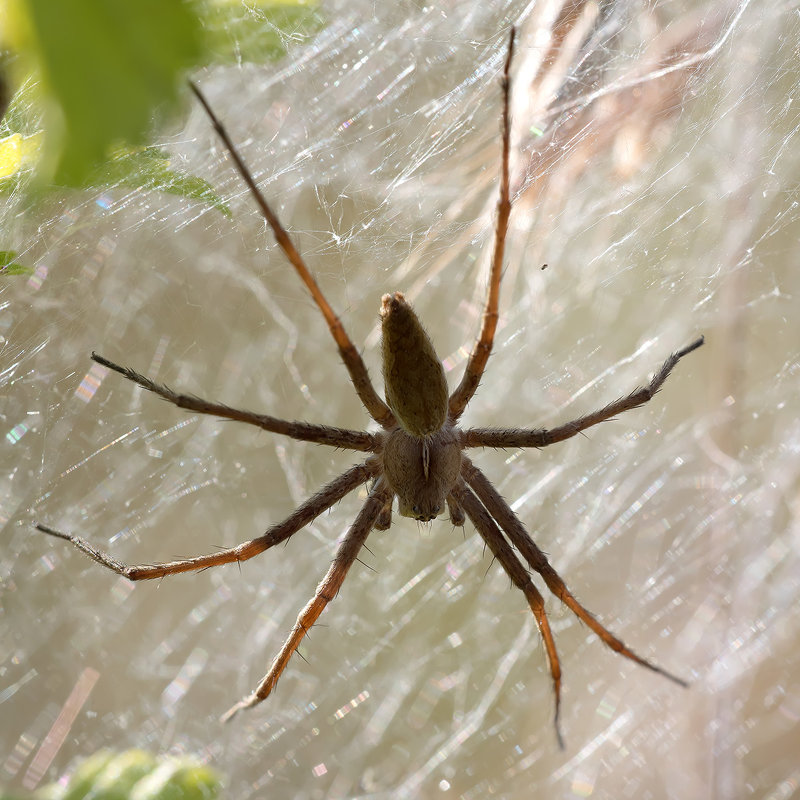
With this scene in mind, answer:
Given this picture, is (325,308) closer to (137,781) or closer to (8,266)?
(8,266)

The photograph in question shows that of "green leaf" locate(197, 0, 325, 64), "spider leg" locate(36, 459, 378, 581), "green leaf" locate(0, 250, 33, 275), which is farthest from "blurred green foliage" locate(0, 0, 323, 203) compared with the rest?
"spider leg" locate(36, 459, 378, 581)

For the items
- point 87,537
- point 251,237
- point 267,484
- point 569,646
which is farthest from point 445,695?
point 251,237

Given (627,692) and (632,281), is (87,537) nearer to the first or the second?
(632,281)

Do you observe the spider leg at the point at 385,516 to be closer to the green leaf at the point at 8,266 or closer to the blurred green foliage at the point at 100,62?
the green leaf at the point at 8,266

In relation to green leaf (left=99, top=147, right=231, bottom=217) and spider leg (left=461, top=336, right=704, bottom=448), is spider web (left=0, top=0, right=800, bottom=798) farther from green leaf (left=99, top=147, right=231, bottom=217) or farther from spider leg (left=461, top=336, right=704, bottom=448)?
green leaf (left=99, top=147, right=231, bottom=217)

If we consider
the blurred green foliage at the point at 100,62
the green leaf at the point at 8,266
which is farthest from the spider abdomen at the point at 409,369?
the blurred green foliage at the point at 100,62

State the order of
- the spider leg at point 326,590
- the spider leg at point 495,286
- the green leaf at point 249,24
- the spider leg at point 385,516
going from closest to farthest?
the green leaf at point 249,24
the spider leg at point 495,286
the spider leg at point 326,590
the spider leg at point 385,516

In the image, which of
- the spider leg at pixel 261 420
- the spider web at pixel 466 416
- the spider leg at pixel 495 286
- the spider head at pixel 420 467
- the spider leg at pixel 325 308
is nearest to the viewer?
the spider leg at pixel 325 308

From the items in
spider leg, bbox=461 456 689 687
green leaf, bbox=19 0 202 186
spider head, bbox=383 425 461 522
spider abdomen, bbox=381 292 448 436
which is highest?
spider head, bbox=383 425 461 522
